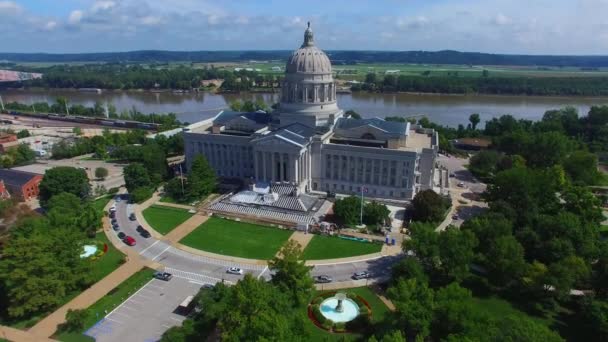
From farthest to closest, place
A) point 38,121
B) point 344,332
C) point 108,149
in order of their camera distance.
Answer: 1. point 38,121
2. point 108,149
3. point 344,332

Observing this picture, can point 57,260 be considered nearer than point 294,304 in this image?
No

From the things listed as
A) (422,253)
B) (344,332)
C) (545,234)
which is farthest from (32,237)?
(545,234)

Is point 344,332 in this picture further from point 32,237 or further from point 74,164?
point 74,164

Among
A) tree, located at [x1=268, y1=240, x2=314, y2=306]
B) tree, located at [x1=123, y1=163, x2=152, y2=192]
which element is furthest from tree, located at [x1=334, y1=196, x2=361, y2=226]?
tree, located at [x1=123, y1=163, x2=152, y2=192]

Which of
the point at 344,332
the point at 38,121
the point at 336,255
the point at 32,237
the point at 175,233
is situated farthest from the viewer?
the point at 38,121

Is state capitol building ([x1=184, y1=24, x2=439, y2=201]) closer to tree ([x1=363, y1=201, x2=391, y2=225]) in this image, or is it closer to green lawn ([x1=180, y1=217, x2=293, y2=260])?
tree ([x1=363, y1=201, x2=391, y2=225])

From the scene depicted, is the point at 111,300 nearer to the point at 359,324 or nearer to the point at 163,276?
the point at 163,276

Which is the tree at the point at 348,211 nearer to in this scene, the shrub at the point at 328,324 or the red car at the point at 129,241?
the shrub at the point at 328,324
